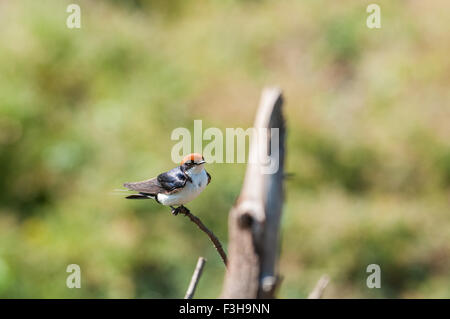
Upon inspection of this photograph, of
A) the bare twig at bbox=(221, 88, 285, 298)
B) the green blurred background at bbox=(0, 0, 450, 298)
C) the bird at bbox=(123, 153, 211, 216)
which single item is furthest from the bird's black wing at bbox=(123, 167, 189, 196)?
the green blurred background at bbox=(0, 0, 450, 298)

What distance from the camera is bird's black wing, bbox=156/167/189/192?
1695 mm

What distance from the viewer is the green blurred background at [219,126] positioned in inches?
260

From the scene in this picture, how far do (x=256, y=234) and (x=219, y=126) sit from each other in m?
6.03

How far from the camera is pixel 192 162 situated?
169 cm

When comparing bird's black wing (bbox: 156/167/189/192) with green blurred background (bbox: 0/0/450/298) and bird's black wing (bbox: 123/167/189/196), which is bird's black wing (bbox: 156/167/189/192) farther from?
green blurred background (bbox: 0/0/450/298)

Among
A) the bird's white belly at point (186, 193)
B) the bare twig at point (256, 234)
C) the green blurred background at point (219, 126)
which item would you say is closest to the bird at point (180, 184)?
the bird's white belly at point (186, 193)

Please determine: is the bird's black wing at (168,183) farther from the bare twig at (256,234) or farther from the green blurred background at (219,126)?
the green blurred background at (219,126)

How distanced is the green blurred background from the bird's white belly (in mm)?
4554

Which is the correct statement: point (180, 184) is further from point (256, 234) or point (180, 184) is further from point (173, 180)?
point (256, 234)

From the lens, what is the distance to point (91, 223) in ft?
22.3

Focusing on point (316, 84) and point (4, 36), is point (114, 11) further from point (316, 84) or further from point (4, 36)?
point (316, 84)

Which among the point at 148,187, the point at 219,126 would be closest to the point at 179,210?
the point at 148,187

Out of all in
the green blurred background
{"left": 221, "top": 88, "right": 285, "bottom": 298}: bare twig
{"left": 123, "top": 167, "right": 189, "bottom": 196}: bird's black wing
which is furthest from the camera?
the green blurred background
